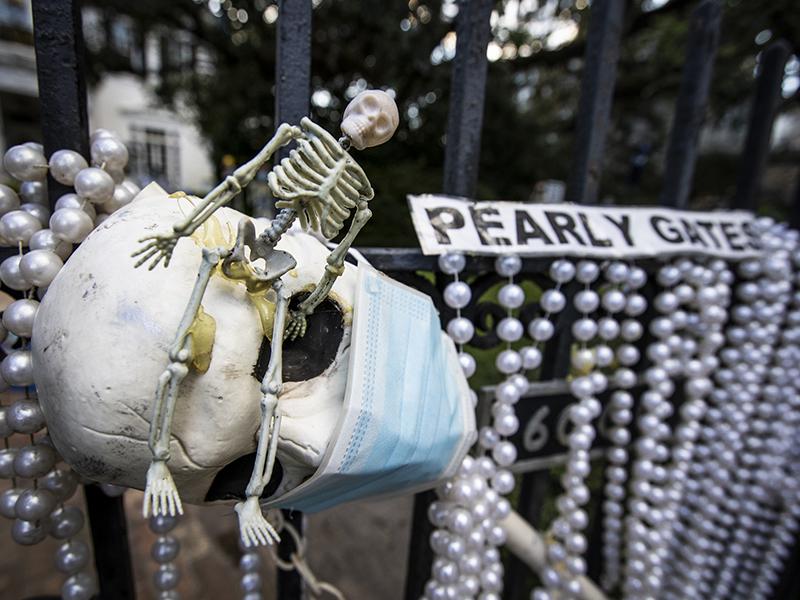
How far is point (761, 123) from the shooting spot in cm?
137

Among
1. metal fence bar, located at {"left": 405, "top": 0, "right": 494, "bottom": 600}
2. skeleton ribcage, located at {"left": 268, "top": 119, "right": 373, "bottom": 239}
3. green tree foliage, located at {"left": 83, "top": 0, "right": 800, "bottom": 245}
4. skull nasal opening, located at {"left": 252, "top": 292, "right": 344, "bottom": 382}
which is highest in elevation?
green tree foliage, located at {"left": 83, "top": 0, "right": 800, "bottom": 245}

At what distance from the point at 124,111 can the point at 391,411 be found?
1080 centimetres

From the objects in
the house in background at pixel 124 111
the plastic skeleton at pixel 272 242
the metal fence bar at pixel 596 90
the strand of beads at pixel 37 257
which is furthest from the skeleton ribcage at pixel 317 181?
the house in background at pixel 124 111

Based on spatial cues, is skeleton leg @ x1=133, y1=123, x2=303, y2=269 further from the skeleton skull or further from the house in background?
the house in background

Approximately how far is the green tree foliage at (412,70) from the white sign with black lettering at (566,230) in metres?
0.78

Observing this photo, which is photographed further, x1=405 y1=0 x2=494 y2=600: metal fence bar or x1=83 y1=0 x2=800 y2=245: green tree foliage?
x1=83 y1=0 x2=800 y2=245: green tree foliage

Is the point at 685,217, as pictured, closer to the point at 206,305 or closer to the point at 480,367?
the point at 480,367

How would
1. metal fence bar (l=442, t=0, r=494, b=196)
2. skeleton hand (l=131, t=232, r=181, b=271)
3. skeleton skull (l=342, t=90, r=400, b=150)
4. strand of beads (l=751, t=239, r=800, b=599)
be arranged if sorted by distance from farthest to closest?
strand of beads (l=751, t=239, r=800, b=599) → metal fence bar (l=442, t=0, r=494, b=196) → skeleton skull (l=342, t=90, r=400, b=150) → skeleton hand (l=131, t=232, r=181, b=271)

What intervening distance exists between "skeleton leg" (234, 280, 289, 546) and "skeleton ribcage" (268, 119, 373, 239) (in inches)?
3.8

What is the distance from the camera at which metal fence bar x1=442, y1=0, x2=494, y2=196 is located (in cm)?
87

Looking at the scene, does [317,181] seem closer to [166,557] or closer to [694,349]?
[166,557]

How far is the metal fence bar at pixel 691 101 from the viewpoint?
44.3 inches

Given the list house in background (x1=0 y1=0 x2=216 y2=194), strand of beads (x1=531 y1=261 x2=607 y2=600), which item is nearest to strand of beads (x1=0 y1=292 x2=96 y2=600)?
strand of beads (x1=531 y1=261 x2=607 y2=600)

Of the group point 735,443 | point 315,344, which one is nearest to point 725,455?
point 735,443
